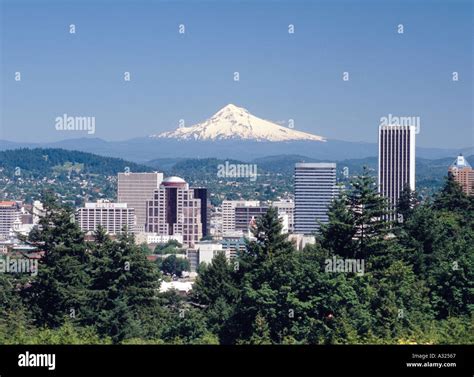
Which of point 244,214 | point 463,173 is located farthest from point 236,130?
point 244,214

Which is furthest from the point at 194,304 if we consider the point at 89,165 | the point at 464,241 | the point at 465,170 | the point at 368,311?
the point at 89,165

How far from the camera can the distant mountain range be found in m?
16.8

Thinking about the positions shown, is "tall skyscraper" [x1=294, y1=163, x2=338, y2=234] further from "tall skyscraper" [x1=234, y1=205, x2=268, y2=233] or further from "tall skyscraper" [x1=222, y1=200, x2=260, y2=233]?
"tall skyscraper" [x1=222, y1=200, x2=260, y2=233]

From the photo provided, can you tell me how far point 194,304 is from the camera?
15859mm

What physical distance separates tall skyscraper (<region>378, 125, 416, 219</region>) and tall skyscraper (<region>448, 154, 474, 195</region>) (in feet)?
3.51

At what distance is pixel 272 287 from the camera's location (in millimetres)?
11156

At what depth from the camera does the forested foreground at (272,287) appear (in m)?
9.72

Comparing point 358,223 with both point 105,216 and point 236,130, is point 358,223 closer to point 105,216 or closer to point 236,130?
point 236,130

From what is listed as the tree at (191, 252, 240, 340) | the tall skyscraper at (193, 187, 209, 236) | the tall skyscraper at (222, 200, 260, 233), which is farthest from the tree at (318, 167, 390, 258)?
the tall skyscraper at (193, 187, 209, 236)

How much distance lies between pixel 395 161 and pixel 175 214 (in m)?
21.6

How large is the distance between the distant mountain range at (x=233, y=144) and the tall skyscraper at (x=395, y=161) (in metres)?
0.45

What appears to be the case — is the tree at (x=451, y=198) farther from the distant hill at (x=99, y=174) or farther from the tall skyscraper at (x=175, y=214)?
the tall skyscraper at (x=175, y=214)

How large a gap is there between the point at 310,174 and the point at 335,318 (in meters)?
18.6
